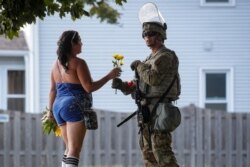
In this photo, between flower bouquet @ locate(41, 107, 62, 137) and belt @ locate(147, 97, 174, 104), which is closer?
belt @ locate(147, 97, 174, 104)

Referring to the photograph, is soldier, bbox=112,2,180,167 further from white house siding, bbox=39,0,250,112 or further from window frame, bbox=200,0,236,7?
window frame, bbox=200,0,236,7

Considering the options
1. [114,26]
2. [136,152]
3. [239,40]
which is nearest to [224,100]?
[239,40]

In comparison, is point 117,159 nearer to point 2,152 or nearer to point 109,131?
point 109,131

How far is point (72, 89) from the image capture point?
8039 millimetres

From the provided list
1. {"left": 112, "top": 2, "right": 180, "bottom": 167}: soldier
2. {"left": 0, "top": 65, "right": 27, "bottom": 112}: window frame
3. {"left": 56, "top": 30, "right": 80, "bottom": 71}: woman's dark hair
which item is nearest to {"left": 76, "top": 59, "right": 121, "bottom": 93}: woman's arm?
{"left": 56, "top": 30, "right": 80, "bottom": 71}: woman's dark hair

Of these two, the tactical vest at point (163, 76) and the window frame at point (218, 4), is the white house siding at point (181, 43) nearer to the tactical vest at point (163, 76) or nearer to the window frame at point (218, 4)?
the window frame at point (218, 4)

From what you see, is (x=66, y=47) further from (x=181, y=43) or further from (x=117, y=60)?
(x=181, y=43)

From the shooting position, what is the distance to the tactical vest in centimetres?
745

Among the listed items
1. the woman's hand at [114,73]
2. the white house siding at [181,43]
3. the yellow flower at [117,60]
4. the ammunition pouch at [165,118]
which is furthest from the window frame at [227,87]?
→ the ammunition pouch at [165,118]

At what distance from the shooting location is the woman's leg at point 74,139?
7.91 meters

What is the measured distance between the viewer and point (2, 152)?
→ 56.9 feet

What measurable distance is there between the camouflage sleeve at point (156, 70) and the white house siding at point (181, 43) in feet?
46.7

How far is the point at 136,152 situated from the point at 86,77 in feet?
32.4

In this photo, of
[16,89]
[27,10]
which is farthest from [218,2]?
[27,10]
